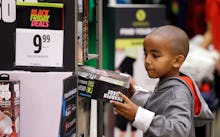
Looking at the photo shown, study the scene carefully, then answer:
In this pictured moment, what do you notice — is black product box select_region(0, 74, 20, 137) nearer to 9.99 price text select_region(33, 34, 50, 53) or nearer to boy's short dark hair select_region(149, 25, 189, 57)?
9.99 price text select_region(33, 34, 50, 53)

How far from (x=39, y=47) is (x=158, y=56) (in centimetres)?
48

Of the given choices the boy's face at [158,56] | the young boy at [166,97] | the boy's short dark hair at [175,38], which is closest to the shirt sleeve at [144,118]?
the young boy at [166,97]

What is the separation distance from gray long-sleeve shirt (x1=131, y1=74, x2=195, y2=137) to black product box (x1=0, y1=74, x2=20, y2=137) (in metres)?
0.47

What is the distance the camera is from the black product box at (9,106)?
2.09 meters

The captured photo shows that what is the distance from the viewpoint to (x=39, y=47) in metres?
2.17

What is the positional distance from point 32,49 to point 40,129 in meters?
0.32

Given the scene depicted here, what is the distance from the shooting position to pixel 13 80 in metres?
2.15

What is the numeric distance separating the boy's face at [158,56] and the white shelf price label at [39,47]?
0.36 metres

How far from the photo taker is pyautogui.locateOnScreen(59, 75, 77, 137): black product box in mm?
2012

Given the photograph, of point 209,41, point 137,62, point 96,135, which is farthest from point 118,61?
point 96,135

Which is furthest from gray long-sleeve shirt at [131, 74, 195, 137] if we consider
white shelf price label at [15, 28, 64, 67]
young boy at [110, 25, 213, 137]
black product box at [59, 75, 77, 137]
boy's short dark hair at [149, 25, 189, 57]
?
white shelf price label at [15, 28, 64, 67]

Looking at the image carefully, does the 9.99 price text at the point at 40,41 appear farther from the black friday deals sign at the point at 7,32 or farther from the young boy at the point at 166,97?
the young boy at the point at 166,97

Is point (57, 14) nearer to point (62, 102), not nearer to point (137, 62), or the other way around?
point (62, 102)

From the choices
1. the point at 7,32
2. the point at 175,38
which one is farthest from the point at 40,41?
the point at 175,38
